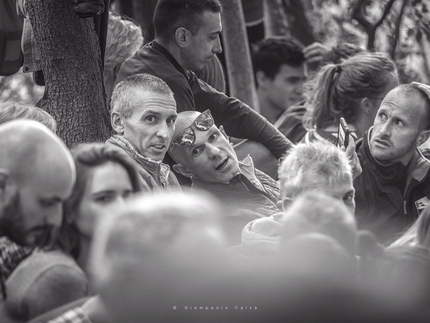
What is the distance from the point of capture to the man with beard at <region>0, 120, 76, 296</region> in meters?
2.00

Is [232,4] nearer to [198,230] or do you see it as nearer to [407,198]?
[407,198]

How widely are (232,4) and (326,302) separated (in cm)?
485

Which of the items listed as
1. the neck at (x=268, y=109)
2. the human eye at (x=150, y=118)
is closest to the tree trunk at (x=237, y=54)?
the neck at (x=268, y=109)

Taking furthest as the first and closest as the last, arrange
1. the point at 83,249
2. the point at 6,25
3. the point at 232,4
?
the point at 232,4 < the point at 6,25 < the point at 83,249

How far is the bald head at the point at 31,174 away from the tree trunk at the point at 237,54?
4338 mm

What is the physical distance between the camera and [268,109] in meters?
6.71

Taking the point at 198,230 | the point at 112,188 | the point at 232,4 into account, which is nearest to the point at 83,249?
the point at 112,188

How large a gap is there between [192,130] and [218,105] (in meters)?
0.84

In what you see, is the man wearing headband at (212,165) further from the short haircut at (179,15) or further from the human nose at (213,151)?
the short haircut at (179,15)

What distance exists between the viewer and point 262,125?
4.70 meters

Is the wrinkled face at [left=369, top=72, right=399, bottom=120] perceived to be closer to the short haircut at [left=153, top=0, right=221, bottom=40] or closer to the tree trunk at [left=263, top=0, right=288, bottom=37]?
the short haircut at [left=153, top=0, right=221, bottom=40]

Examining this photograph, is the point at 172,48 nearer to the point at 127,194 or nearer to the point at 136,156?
the point at 136,156

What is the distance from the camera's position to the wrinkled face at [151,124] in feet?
11.9

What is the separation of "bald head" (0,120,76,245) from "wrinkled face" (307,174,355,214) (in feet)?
3.60
